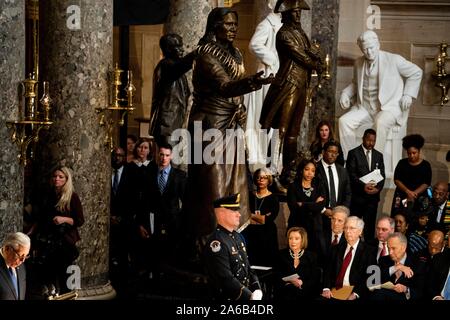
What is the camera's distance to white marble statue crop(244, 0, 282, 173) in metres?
19.7

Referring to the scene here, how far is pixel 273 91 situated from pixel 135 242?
2.70 m

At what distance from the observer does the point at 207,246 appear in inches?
499

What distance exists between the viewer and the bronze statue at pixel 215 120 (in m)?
15.1

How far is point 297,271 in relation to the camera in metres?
14.7

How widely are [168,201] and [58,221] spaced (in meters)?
2.01

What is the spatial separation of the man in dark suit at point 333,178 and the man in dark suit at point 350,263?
259 centimetres

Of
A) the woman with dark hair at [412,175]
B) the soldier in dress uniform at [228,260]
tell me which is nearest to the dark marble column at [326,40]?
the woman with dark hair at [412,175]

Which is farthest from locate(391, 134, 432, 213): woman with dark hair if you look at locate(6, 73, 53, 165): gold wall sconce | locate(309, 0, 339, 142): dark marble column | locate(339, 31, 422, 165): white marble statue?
locate(6, 73, 53, 165): gold wall sconce

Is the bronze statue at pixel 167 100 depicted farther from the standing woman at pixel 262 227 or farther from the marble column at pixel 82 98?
the marble column at pixel 82 98

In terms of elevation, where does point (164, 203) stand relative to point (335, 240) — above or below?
above

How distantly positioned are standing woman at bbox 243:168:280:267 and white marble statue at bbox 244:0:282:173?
2.99 m

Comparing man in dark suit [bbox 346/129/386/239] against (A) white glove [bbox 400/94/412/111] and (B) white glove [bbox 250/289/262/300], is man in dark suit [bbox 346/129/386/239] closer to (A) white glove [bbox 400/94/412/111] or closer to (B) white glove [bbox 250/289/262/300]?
(A) white glove [bbox 400/94/412/111]

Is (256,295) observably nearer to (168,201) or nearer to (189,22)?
(168,201)

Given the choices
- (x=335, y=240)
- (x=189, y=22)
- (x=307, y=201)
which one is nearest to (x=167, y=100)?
(x=189, y=22)
